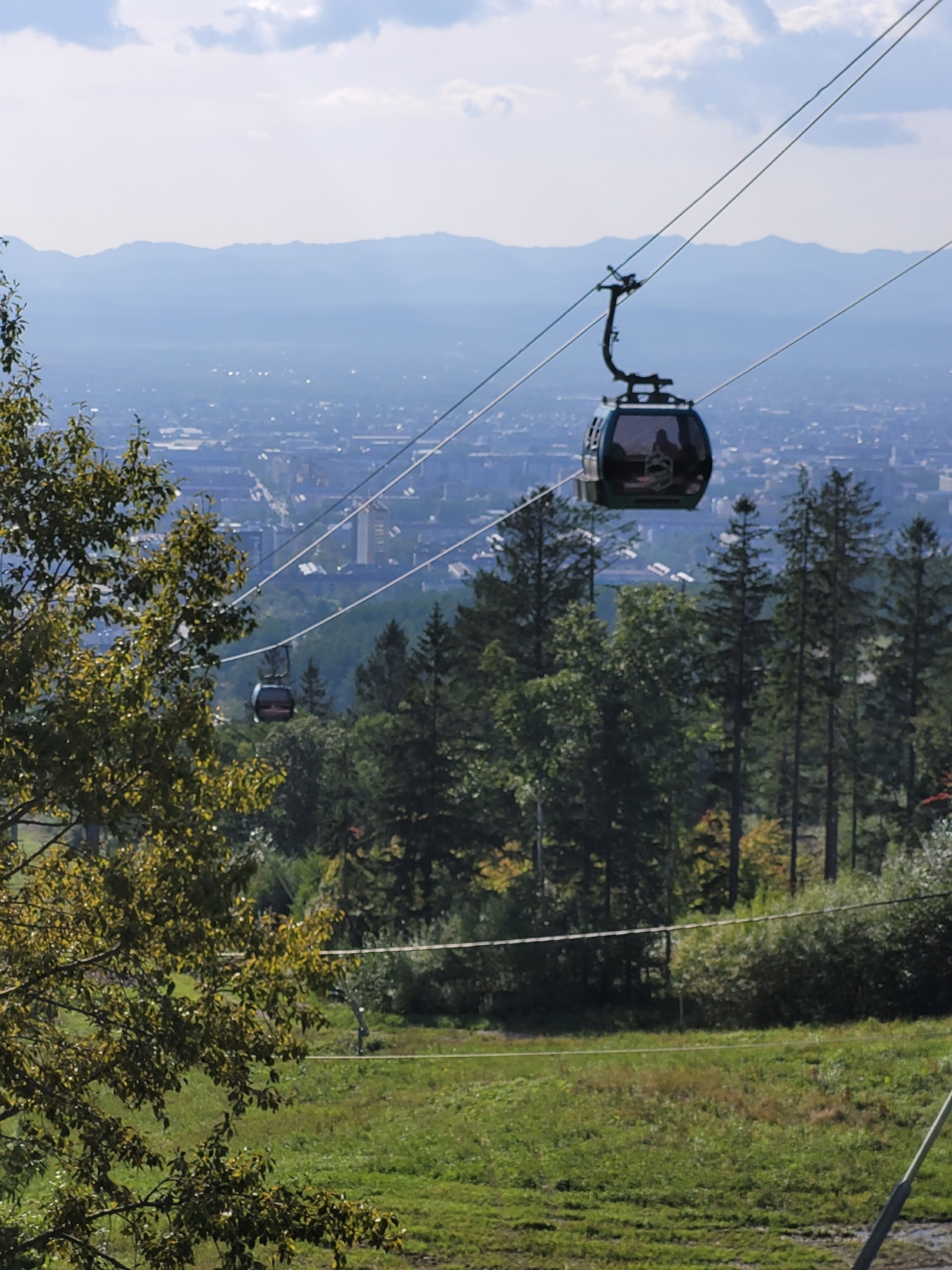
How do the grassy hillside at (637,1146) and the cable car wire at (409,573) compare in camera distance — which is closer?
the cable car wire at (409,573)

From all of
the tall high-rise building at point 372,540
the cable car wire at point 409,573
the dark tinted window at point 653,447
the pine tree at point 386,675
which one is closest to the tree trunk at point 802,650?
the cable car wire at point 409,573

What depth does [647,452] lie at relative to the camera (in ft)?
37.9

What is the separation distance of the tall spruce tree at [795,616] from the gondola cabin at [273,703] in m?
26.9

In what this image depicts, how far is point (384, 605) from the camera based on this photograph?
14288 centimetres

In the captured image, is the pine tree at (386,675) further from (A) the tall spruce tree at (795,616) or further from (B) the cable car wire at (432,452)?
(B) the cable car wire at (432,452)

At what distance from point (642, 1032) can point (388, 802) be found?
42.6 feet

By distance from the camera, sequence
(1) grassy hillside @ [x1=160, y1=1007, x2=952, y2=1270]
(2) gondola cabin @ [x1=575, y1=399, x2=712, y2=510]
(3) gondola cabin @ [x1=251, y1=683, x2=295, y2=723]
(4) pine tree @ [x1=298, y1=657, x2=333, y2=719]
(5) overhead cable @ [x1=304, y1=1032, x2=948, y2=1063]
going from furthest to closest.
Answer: (4) pine tree @ [x1=298, y1=657, x2=333, y2=719] < (5) overhead cable @ [x1=304, y1=1032, x2=948, y2=1063] < (3) gondola cabin @ [x1=251, y1=683, x2=295, y2=723] < (1) grassy hillside @ [x1=160, y1=1007, x2=952, y2=1270] < (2) gondola cabin @ [x1=575, y1=399, x2=712, y2=510]

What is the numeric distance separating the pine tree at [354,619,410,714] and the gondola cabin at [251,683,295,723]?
39982mm

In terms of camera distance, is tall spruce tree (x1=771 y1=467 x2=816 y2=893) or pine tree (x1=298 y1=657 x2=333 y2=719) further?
pine tree (x1=298 y1=657 x2=333 y2=719)

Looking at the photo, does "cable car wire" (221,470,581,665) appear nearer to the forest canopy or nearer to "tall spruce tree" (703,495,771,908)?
the forest canopy

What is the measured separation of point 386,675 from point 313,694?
7.46m

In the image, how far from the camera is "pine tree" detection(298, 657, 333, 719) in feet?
247

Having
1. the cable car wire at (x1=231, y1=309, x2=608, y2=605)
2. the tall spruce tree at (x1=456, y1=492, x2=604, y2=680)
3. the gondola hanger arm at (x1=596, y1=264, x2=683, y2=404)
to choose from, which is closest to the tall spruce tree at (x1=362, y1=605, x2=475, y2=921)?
the tall spruce tree at (x1=456, y1=492, x2=604, y2=680)

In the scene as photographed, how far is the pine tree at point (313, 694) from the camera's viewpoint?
247ft
